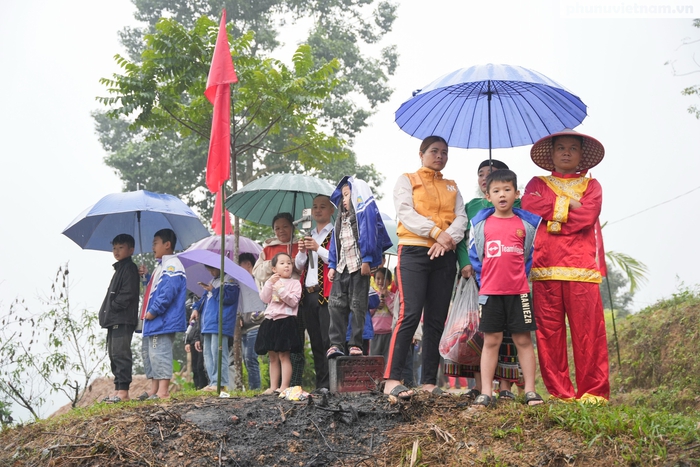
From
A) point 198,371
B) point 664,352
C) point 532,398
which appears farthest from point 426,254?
point 664,352

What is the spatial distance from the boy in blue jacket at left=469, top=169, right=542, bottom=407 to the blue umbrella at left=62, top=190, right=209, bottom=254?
4.13m

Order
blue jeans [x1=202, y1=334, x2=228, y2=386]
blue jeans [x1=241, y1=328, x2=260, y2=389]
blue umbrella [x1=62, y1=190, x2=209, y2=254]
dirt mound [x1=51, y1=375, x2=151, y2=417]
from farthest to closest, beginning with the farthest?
dirt mound [x1=51, y1=375, x2=151, y2=417]
blue jeans [x1=241, y1=328, x2=260, y2=389]
blue jeans [x1=202, y1=334, x2=228, y2=386]
blue umbrella [x1=62, y1=190, x2=209, y2=254]

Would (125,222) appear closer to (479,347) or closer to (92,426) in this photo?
(92,426)

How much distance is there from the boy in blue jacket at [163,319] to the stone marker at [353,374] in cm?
232

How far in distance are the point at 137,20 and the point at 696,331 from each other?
19211 millimetres

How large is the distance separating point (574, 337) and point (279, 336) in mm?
2731

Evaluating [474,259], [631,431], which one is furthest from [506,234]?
[631,431]

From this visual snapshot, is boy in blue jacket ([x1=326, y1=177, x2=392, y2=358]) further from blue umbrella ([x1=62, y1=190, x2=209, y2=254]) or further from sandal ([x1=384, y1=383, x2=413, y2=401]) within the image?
blue umbrella ([x1=62, y1=190, x2=209, y2=254])

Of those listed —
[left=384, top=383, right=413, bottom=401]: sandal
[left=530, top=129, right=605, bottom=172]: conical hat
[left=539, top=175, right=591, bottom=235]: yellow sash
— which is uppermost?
[left=530, top=129, right=605, bottom=172]: conical hat

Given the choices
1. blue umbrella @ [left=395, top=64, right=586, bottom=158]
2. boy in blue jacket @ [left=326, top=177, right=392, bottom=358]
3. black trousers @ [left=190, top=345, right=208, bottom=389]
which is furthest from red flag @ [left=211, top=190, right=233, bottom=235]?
blue umbrella @ [left=395, top=64, right=586, bottom=158]

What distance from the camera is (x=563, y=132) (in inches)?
214

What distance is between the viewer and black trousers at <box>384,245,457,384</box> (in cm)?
510

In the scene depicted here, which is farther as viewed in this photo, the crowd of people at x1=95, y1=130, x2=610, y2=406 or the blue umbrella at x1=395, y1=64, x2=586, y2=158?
the blue umbrella at x1=395, y1=64, x2=586, y2=158

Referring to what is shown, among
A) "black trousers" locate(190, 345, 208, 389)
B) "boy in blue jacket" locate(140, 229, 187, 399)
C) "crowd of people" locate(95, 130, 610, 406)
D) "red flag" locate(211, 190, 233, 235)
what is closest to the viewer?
"crowd of people" locate(95, 130, 610, 406)
